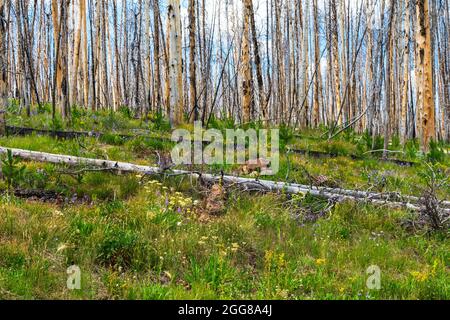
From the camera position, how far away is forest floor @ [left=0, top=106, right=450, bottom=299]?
9.92 ft

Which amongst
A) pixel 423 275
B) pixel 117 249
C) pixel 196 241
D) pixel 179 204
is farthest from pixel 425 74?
pixel 117 249

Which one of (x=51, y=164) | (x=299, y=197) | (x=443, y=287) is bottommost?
(x=443, y=287)

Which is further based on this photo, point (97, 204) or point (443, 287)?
point (97, 204)

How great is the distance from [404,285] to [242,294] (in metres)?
1.41

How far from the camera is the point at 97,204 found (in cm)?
457

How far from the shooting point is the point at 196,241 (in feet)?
12.4

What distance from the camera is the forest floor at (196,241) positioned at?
302cm

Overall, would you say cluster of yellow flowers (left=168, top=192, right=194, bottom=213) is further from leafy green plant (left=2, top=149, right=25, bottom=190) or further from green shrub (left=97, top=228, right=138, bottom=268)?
leafy green plant (left=2, top=149, right=25, bottom=190)

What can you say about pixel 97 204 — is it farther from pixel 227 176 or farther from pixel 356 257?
pixel 356 257

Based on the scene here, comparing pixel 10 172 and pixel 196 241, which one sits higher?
pixel 10 172

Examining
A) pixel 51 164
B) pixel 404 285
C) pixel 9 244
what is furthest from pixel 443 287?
pixel 51 164

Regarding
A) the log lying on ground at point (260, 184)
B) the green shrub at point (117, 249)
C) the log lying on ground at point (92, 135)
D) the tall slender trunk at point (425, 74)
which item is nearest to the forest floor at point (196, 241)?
the green shrub at point (117, 249)

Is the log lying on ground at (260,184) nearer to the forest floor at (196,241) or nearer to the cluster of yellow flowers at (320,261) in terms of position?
the forest floor at (196,241)

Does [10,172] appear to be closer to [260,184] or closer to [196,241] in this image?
[196,241]
